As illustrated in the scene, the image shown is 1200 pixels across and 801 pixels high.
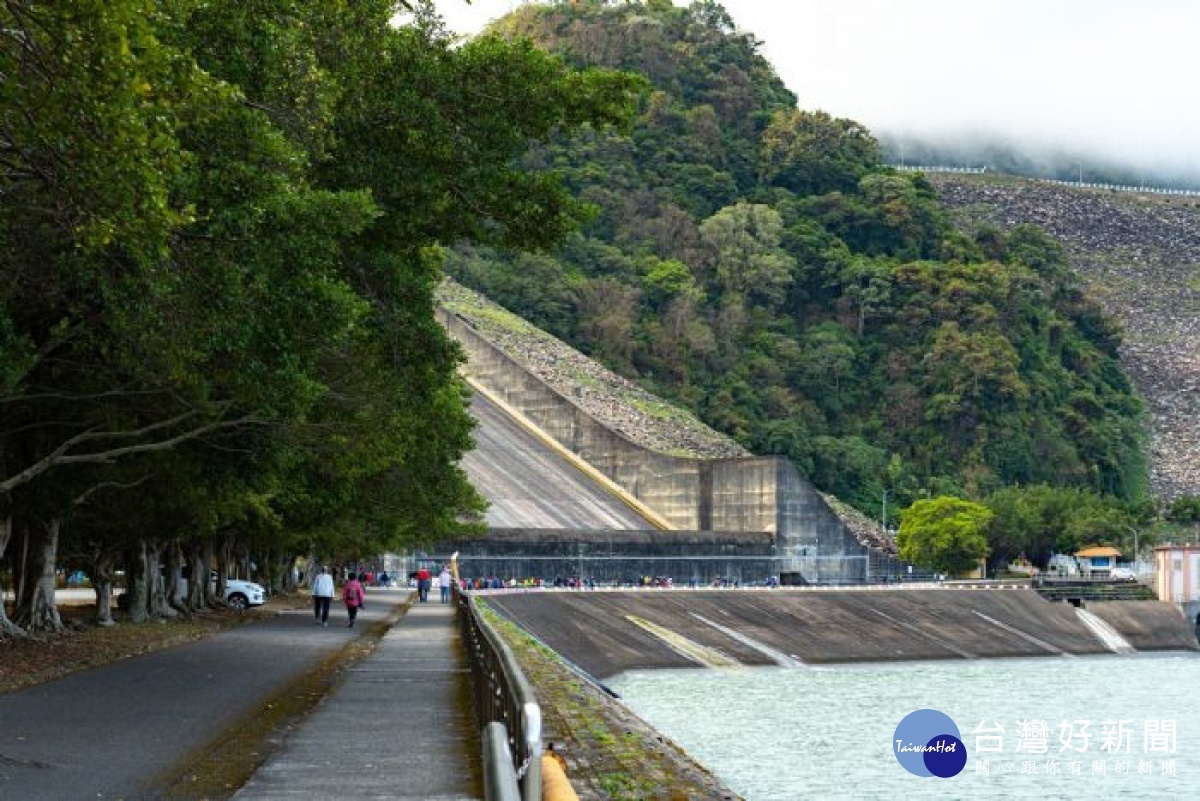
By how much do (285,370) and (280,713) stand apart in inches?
179

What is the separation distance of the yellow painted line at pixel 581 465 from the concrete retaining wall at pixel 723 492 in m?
0.35

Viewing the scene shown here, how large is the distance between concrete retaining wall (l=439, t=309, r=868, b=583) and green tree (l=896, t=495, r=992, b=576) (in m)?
16.2

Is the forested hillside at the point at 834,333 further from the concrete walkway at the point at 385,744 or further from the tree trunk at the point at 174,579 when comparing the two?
the concrete walkway at the point at 385,744

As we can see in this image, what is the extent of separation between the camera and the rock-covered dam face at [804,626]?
7056 centimetres

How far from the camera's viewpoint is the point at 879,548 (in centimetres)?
12569

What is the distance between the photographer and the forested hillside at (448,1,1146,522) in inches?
6629

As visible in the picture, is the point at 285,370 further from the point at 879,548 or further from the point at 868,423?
the point at 868,423

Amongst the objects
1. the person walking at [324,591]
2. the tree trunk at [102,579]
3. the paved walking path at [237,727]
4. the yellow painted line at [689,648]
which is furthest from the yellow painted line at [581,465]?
the paved walking path at [237,727]

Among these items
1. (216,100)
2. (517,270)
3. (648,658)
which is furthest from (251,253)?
(517,270)

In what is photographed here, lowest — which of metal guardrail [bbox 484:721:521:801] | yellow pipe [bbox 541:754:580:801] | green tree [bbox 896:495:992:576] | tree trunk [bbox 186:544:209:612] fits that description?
yellow pipe [bbox 541:754:580:801]

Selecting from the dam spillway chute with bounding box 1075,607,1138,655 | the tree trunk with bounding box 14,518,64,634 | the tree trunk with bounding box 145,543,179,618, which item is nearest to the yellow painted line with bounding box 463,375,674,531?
the dam spillway chute with bounding box 1075,607,1138,655

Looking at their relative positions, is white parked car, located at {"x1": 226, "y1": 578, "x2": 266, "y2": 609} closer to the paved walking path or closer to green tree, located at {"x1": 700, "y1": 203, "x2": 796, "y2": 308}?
the paved walking path

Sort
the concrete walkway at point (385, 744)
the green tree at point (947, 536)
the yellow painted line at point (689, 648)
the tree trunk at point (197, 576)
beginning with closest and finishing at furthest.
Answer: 1. the concrete walkway at point (385, 744)
2. the tree trunk at point (197, 576)
3. the yellow painted line at point (689, 648)
4. the green tree at point (947, 536)

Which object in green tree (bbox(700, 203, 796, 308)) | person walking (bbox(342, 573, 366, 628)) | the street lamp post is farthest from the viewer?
green tree (bbox(700, 203, 796, 308))
